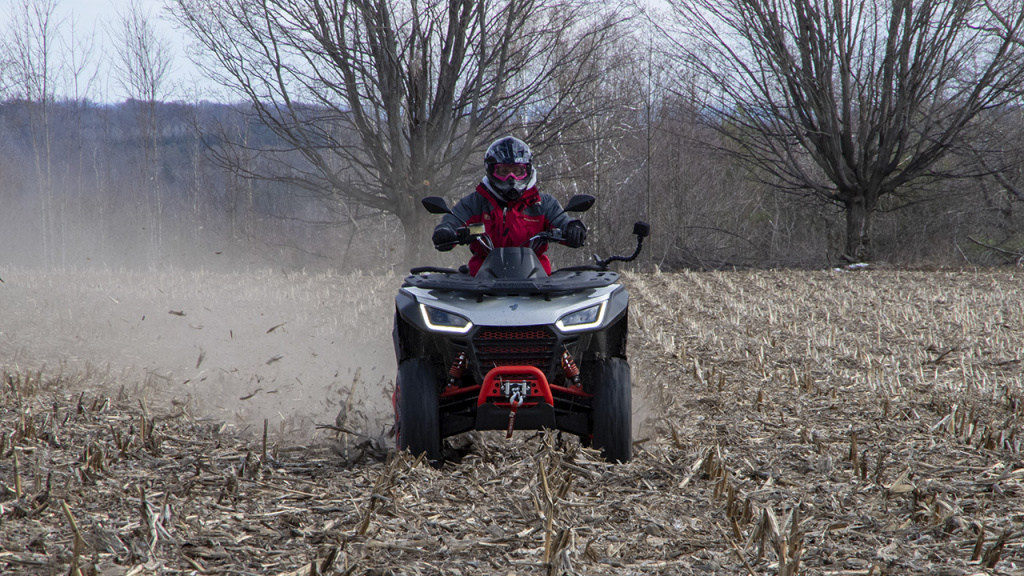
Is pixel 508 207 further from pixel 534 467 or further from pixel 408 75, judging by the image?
pixel 408 75

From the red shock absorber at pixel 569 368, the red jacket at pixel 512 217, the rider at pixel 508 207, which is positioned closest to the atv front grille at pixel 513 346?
the red shock absorber at pixel 569 368

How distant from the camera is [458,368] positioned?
4.38 metres

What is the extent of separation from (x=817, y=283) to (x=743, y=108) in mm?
7510

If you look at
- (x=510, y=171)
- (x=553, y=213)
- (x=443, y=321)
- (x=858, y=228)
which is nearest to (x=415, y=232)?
(x=858, y=228)

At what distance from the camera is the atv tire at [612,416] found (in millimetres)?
4363

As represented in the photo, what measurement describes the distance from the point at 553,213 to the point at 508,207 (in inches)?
12.3

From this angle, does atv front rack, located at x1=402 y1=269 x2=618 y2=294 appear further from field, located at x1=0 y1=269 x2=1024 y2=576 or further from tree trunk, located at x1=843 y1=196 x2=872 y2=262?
tree trunk, located at x1=843 y1=196 x2=872 y2=262

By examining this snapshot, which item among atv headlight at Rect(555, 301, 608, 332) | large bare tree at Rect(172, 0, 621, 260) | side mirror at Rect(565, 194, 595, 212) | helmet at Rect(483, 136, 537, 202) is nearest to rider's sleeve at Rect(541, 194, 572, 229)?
helmet at Rect(483, 136, 537, 202)

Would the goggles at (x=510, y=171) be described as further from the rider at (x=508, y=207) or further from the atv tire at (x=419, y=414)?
the atv tire at (x=419, y=414)

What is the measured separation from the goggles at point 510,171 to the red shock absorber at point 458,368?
138cm

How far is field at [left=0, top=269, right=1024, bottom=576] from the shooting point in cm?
312

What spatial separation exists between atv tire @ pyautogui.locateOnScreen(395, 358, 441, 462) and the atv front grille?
1.15ft

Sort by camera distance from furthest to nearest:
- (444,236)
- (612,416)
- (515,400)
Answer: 1. (444,236)
2. (612,416)
3. (515,400)

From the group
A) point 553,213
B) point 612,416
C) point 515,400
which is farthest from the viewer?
point 553,213
